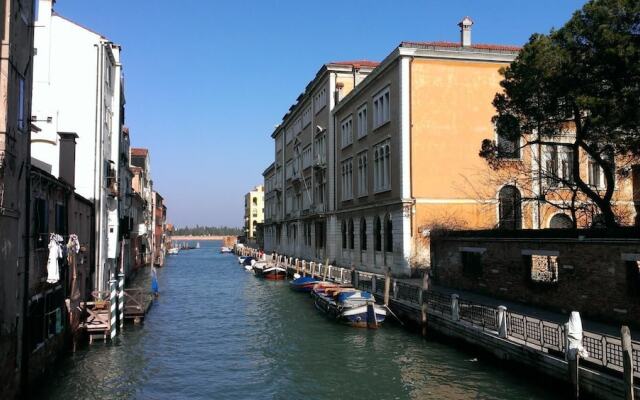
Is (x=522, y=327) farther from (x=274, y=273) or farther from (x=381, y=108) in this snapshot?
(x=274, y=273)

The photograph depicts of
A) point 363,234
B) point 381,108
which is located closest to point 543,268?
point 381,108

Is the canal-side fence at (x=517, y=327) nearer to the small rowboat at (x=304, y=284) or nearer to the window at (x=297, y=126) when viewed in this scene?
the small rowboat at (x=304, y=284)

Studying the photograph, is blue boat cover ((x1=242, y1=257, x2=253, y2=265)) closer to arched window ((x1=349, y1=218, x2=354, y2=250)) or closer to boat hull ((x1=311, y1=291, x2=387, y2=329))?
arched window ((x1=349, y1=218, x2=354, y2=250))

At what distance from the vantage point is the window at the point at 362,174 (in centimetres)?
3186

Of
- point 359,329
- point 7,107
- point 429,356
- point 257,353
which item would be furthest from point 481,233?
point 7,107

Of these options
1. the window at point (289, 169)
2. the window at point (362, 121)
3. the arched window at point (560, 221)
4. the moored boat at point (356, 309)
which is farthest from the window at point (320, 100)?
the moored boat at point (356, 309)

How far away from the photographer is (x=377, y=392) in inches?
479

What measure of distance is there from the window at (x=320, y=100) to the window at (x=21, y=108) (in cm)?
3091

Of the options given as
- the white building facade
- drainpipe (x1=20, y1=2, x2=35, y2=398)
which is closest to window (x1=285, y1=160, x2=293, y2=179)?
the white building facade

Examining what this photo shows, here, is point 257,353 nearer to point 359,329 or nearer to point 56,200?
point 359,329

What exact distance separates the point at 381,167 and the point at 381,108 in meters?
3.01

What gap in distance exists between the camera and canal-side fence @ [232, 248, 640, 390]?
32.3ft

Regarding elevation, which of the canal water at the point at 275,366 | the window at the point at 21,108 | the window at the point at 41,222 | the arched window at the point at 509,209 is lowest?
the canal water at the point at 275,366

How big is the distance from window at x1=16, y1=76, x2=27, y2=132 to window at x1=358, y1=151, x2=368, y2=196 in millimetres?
22619
